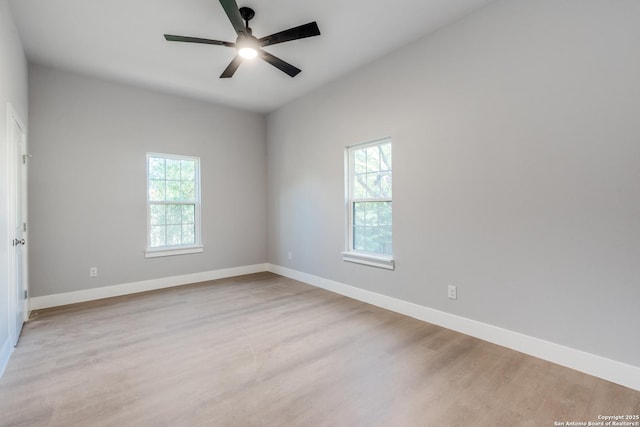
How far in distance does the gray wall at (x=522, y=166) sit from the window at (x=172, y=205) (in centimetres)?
285

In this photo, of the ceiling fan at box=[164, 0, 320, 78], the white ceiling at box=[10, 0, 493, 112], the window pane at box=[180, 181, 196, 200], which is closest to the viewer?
the ceiling fan at box=[164, 0, 320, 78]

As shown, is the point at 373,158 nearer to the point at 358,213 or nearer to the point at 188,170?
the point at 358,213

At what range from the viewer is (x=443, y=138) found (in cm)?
291

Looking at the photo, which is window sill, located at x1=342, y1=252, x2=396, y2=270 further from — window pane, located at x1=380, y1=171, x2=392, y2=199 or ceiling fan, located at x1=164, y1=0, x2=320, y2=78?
ceiling fan, located at x1=164, y1=0, x2=320, y2=78

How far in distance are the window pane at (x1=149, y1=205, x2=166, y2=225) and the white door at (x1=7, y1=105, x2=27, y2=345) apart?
1379mm

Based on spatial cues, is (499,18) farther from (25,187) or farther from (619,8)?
(25,187)

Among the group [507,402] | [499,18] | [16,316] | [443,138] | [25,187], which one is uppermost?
[499,18]

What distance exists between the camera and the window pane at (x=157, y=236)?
174 inches

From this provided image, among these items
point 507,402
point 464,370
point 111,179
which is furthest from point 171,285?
point 507,402

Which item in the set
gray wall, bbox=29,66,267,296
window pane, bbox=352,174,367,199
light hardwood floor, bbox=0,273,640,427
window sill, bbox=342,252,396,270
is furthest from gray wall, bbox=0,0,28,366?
window pane, bbox=352,174,367,199

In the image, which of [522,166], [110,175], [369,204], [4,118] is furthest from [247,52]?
[110,175]

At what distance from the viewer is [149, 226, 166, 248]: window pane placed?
442cm

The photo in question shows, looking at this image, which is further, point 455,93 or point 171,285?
point 171,285

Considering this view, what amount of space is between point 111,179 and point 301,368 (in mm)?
3663
